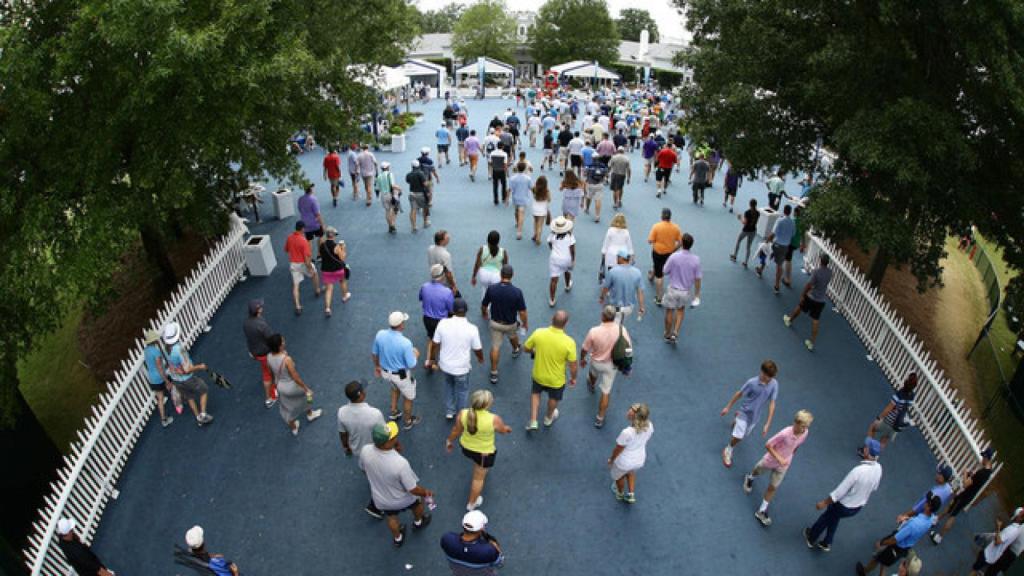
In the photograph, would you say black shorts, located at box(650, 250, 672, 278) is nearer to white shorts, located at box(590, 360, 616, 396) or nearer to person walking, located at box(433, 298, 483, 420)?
white shorts, located at box(590, 360, 616, 396)

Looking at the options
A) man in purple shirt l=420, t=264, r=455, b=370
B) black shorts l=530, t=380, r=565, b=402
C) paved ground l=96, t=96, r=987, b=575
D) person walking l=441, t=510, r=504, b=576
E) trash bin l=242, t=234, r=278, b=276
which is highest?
man in purple shirt l=420, t=264, r=455, b=370

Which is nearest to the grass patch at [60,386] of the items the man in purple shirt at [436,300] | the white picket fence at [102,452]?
the white picket fence at [102,452]

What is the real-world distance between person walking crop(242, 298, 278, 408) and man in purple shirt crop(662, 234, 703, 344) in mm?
5648

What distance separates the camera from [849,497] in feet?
18.7

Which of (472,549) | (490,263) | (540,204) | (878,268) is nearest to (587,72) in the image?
(540,204)

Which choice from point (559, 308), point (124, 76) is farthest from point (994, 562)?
point (124, 76)

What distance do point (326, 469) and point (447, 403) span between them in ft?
5.24

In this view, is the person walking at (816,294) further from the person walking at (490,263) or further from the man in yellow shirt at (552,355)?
the person walking at (490,263)

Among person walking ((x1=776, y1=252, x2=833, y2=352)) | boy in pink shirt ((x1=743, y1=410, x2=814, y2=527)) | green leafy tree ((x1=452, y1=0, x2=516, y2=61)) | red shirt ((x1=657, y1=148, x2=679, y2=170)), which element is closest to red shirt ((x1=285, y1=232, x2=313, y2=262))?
boy in pink shirt ((x1=743, y1=410, x2=814, y2=527))

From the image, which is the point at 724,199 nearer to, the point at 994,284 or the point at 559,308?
the point at 994,284

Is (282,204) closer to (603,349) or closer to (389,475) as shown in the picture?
(603,349)

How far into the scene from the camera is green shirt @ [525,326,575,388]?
21.7 feet

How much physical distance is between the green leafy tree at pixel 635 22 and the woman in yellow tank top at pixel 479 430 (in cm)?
10092

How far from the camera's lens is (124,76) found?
7383mm
